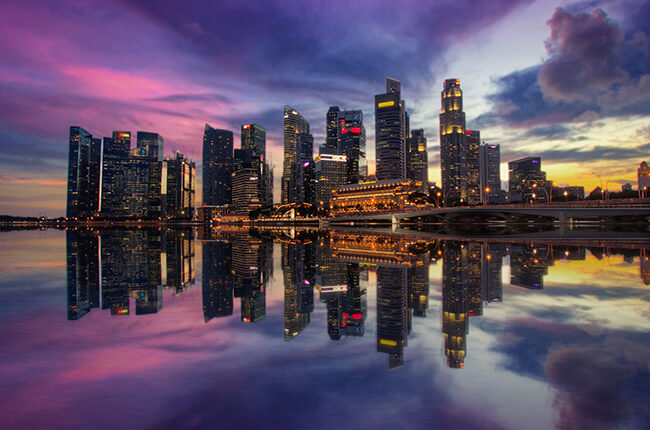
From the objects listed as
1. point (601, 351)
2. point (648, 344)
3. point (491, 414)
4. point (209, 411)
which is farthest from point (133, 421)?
point (648, 344)

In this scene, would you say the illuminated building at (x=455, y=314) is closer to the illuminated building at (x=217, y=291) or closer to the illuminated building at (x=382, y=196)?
the illuminated building at (x=217, y=291)

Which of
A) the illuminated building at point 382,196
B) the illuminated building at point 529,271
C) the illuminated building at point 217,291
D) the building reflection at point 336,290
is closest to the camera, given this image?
the building reflection at point 336,290

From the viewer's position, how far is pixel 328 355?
5.95m

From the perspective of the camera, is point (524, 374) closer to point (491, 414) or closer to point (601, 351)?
Answer: point (491, 414)

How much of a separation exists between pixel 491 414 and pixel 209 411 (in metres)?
3.12

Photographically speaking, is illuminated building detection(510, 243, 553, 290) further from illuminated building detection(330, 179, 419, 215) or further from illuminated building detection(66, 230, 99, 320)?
illuminated building detection(330, 179, 419, 215)

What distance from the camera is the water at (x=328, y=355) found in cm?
399

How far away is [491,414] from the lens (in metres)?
3.97

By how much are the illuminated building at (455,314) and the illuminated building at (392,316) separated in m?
0.80

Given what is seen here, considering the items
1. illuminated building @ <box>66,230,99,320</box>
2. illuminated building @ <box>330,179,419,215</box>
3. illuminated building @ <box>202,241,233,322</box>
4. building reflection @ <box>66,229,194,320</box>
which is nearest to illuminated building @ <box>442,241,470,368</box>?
illuminated building @ <box>202,241,233,322</box>

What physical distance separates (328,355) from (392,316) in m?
2.81

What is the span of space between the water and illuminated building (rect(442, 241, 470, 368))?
2.2 inches

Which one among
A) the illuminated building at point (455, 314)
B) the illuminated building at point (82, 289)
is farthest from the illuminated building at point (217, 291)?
the illuminated building at point (455, 314)

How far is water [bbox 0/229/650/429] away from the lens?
399 centimetres
